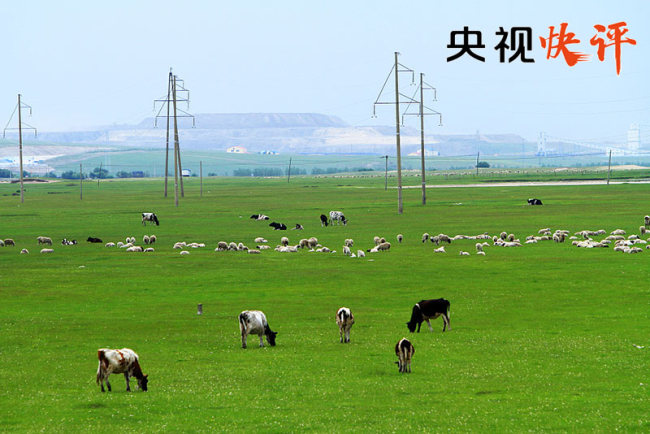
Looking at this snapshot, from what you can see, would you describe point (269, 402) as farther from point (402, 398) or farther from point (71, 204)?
point (71, 204)

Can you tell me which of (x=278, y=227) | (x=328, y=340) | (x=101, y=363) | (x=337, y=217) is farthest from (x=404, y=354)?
(x=337, y=217)

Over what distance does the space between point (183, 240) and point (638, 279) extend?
125 feet

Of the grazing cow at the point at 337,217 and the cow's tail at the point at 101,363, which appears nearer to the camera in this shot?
the cow's tail at the point at 101,363

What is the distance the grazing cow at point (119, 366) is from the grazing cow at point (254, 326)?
248 inches

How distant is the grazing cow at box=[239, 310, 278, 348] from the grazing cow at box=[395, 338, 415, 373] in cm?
560

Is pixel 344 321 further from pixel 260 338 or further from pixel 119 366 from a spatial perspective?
pixel 119 366

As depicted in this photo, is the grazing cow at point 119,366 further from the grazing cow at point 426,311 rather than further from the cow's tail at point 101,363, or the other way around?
the grazing cow at point 426,311

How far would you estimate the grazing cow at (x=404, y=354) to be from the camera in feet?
80.2

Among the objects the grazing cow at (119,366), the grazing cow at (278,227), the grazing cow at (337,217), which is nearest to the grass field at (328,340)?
the grazing cow at (119,366)

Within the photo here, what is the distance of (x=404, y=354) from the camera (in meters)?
24.5

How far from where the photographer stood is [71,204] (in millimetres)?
137875

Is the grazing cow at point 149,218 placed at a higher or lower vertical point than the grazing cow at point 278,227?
higher

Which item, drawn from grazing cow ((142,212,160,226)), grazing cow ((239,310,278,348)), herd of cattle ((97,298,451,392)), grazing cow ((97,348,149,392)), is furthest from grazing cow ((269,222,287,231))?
grazing cow ((97,348,149,392))

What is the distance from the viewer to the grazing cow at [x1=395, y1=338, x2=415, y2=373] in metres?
24.4
